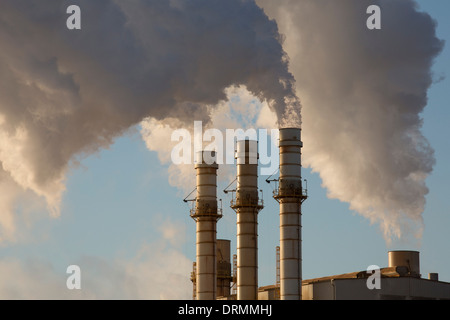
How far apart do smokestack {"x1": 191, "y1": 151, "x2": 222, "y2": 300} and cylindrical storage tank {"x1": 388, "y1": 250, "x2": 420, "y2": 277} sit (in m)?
13.4

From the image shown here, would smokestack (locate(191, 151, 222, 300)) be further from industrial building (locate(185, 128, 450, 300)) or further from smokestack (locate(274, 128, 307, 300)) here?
smokestack (locate(274, 128, 307, 300))

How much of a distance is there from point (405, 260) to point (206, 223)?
15.1m

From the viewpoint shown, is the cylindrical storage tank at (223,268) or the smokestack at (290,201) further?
the cylindrical storage tank at (223,268)

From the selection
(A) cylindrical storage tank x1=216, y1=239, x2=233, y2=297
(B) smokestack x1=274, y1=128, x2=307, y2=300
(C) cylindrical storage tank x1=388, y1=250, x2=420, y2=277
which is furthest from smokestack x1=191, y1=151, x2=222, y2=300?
(C) cylindrical storage tank x1=388, y1=250, x2=420, y2=277

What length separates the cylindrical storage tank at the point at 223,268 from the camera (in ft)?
300

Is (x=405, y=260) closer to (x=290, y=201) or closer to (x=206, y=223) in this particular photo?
(x=290, y=201)

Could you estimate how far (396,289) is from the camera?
75.4 metres

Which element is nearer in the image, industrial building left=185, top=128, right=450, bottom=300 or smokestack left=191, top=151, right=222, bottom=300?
industrial building left=185, top=128, right=450, bottom=300

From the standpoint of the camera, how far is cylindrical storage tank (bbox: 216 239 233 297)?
91500 millimetres

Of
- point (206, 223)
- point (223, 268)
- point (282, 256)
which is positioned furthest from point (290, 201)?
point (223, 268)

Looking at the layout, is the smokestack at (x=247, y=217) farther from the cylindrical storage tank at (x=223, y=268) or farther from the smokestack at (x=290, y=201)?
the cylindrical storage tank at (x=223, y=268)

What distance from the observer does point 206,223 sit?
3369 inches

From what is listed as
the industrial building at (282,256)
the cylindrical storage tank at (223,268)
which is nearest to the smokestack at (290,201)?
the industrial building at (282,256)
